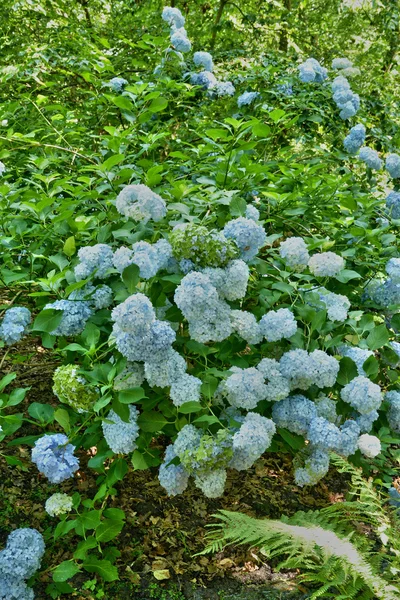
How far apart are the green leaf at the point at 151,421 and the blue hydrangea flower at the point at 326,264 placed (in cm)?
71

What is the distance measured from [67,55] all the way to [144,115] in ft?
6.53

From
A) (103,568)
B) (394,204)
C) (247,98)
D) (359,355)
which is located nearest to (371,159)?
(394,204)

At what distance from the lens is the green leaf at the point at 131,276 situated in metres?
1.72

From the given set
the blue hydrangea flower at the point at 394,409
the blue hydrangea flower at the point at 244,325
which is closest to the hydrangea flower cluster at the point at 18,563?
the blue hydrangea flower at the point at 244,325

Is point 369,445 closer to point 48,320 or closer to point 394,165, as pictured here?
point 48,320

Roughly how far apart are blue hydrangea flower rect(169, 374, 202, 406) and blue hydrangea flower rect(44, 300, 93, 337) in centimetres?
37

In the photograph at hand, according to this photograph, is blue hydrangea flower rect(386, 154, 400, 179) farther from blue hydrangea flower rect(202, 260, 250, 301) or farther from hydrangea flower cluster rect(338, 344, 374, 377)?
blue hydrangea flower rect(202, 260, 250, 301)

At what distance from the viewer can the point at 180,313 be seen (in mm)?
1835

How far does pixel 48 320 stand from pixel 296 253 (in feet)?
2.79

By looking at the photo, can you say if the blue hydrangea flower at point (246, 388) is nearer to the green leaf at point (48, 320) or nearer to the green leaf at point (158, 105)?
the green leaf at point (48, 320)

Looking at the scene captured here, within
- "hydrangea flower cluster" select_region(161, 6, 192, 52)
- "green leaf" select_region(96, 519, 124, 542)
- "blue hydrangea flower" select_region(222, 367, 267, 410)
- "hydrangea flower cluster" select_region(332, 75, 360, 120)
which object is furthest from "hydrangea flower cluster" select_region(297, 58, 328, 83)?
"green leaf" select_region(96, 519, 124, 542)

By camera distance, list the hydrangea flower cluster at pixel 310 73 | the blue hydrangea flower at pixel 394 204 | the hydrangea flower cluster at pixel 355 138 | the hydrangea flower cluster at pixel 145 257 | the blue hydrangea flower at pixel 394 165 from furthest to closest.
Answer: the hydrangea flower cluster at pixel 310 73, the hydrangea flower cluster at pixel 355 138, the blue hydrangea flower at pixel 394 165, the blue hydrangea flower at pixel 394 204, the hydrangea flower cluster at pixel 145 257

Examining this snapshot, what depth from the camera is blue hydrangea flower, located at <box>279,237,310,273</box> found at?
80.3 inches

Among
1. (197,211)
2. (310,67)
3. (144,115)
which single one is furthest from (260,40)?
(197,211)
